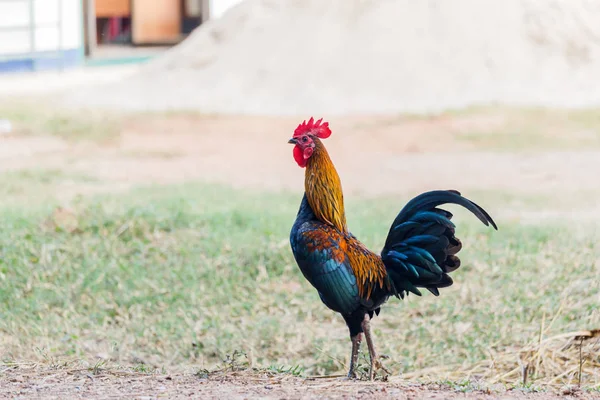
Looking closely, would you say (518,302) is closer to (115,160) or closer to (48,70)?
(115,160)

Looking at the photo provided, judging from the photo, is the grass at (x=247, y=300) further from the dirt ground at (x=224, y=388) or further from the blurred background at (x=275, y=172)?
the dirt ground at (x=224, y=388)

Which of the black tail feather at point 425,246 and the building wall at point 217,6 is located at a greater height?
the building wall at point 217,6

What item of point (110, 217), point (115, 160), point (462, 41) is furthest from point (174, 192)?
point (462, 41)

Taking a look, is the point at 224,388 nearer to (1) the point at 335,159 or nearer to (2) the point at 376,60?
(1) the point at 335,159

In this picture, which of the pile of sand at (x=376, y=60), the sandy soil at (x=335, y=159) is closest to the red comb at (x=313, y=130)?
the sandy soil at (x=335, y=159)

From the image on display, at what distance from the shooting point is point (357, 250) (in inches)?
161

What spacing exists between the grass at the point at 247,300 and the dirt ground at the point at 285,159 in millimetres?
2194

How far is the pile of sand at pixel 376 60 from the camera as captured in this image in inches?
637

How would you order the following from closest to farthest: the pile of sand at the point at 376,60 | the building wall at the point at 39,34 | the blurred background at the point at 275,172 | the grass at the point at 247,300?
1. the grass at the point at 247,300
2. the blurred background at the point at 275,172
3. the pile of sand at the point at 376,60
4. the building wall at the point at 39,34

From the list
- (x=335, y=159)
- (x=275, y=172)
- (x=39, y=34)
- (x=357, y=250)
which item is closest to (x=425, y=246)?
(x=357, y=250)

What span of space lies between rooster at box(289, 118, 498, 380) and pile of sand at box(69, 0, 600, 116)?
11529 mm

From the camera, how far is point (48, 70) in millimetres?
19172

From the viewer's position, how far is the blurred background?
17.1 feet

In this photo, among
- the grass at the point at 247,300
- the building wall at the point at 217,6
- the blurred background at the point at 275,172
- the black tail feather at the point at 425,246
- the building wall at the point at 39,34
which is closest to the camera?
the black tail feather at the point at 425,246
